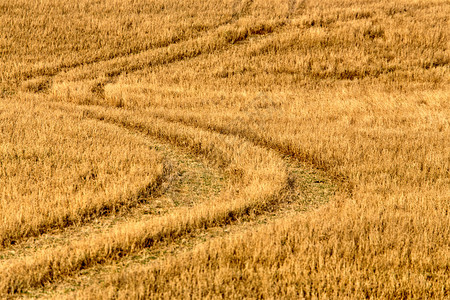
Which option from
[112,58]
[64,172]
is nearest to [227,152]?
[64,172]

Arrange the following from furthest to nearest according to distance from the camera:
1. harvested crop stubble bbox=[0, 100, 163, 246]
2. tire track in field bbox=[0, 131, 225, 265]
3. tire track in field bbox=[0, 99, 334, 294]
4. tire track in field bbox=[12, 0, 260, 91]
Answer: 1. tire track in field bbox=[12, 0, 260, 91]
2. harvested crop stubble bbox=[0, 100, 163, 246]
3. tire track in field bbox=[0, 131, 225, 265]
4. tire track in field bbox=[0, 99, 334, 294]

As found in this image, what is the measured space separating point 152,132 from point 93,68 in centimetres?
1016

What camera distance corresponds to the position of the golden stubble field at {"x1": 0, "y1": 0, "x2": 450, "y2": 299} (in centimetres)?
687

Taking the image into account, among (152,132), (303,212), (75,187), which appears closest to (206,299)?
(303,212)

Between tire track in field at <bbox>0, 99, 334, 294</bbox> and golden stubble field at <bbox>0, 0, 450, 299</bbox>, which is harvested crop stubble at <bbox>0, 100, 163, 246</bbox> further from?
tire track in field at <bbox>0, 99, 334, 294</bbox>

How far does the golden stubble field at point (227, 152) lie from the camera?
22.5 ft

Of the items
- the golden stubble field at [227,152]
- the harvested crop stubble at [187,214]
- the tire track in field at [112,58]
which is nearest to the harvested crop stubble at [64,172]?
the golden stubble field at [227,152]

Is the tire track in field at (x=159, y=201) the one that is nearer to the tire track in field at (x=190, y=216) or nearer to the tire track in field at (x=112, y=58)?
the tire track in field at (x=190, y=216)

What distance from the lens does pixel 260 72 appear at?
23.2m

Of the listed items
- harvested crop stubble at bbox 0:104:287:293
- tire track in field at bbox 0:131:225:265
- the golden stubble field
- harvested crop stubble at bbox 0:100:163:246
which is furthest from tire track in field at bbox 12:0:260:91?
tire track in field at bbox 0:131:225:265

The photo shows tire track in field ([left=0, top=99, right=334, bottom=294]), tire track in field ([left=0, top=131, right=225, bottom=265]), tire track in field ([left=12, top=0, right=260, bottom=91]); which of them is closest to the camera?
tire track in field ([left=0, top=99, right=334, bottom=294])

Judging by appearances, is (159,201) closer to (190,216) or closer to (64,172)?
(190,216)

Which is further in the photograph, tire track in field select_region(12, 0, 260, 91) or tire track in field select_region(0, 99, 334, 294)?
tire track in field select_region(12, 0, 260, 91)

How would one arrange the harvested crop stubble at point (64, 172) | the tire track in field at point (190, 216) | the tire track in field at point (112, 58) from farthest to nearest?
the tire track in field at point (112, 58) < the harvested crop stubble at point (64, 172) < the tire track in field at point (190, 216)
